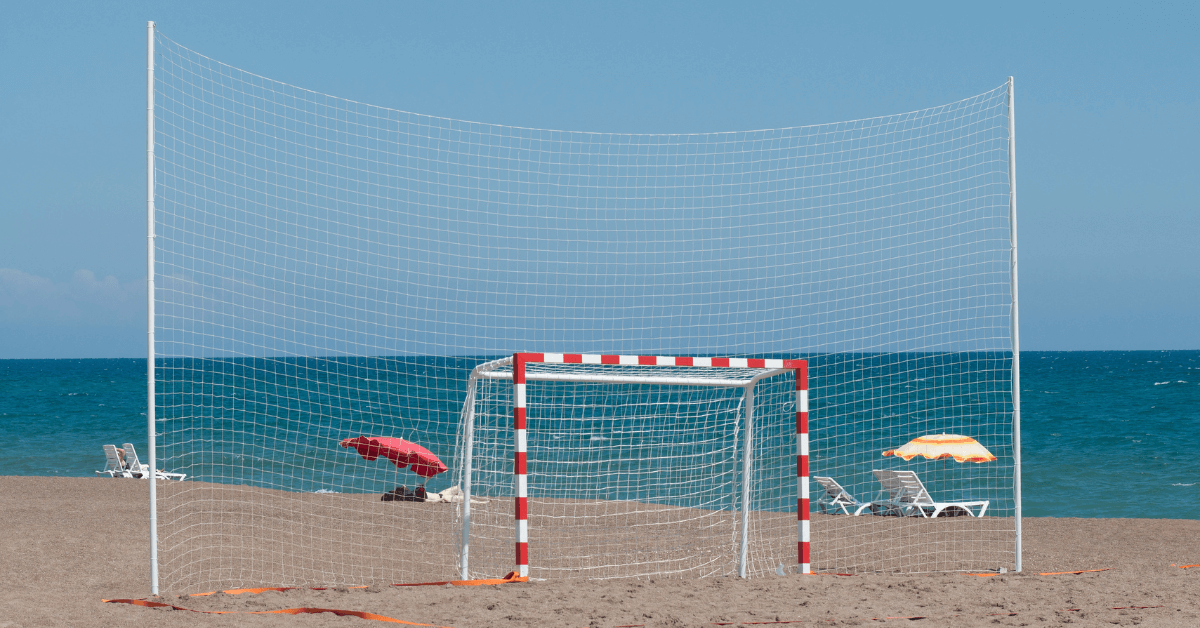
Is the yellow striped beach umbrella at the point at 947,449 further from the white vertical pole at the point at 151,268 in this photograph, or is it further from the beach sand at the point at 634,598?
the white vertical pole at the point at 151,268

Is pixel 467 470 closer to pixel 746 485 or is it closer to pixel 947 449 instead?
pixel 746 485

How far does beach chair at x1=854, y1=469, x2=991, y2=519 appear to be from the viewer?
13.9 m

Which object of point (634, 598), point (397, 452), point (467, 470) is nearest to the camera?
point (634, 598)


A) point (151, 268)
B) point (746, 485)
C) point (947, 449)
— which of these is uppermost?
point (151, 268)

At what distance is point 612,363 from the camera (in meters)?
7.56

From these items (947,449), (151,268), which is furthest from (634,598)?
(947,449)

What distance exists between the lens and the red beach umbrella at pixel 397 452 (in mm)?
11078

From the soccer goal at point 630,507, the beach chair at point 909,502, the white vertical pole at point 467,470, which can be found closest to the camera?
the soccer goal at point 630,507

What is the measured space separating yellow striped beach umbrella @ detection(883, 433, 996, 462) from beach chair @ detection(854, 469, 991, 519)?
33cm

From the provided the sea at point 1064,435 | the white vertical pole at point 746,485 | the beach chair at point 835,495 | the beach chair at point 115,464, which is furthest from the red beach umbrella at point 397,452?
the beach chair at point 115,464

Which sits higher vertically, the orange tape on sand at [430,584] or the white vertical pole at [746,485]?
the white vertical pole at [746,485]

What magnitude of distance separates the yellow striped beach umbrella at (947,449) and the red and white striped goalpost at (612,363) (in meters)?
6.22

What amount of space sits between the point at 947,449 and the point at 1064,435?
2078 cm

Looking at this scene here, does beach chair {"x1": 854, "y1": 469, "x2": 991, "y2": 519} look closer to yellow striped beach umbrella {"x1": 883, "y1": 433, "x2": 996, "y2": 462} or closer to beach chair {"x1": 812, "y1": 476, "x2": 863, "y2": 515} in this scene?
beach chair {"x1": 812, "y1": 476, "x2": 863, "y2": 515}
